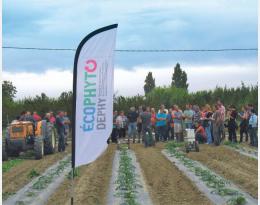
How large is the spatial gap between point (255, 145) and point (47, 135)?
24.1 ft

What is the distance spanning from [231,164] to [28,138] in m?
7.43

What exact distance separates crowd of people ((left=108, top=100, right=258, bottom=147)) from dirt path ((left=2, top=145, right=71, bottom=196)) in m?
3.54

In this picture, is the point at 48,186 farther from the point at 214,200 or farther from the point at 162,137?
the point at 162,137

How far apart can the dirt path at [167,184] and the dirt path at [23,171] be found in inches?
109

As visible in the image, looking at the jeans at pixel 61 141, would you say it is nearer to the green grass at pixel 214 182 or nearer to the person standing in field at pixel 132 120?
the person standing in field at pixel 132 120

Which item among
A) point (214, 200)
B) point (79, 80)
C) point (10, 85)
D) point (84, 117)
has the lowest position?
point (214, 200)

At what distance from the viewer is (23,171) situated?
52.9 feet

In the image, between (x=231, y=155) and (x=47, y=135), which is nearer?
(x=231, y=155)

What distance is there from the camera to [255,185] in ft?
40.2

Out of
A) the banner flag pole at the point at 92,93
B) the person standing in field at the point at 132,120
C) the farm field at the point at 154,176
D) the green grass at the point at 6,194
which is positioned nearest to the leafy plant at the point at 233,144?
the farm field at the point at 154,176

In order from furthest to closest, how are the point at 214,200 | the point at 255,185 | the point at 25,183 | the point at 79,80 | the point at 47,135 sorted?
the point at 47,135, the point at 25,183, the point at 255,185, the point at 214,200, the point at 79,80

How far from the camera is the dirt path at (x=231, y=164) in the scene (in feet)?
41.6

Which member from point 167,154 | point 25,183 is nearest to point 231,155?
point 167,154

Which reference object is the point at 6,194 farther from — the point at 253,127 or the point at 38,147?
the point at 253,127
